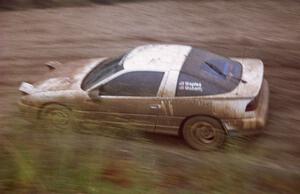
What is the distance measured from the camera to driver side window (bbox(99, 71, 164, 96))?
827 centimetres

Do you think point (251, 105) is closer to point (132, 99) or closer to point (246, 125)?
point (246, 125)

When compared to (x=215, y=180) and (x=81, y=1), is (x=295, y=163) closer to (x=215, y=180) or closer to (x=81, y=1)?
(x=215, y=180)

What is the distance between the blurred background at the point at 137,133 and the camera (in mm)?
4707

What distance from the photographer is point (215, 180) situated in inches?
192

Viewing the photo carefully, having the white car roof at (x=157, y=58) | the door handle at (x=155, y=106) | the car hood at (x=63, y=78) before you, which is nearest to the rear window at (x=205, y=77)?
the white car roof at (x=157, y=58)

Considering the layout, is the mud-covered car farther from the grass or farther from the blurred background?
the grass

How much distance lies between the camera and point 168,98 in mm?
8180

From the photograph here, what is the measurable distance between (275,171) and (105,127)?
8.01ft

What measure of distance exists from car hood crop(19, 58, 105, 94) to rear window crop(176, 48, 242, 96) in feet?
5.44

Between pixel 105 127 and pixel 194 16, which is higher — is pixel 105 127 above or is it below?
below

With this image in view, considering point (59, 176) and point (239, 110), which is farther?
point (239, 110)

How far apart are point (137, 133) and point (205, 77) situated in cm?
132

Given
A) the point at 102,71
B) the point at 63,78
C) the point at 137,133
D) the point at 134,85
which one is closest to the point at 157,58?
the point at 134,85

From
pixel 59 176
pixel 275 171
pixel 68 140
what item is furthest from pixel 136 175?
pixel 275 171
